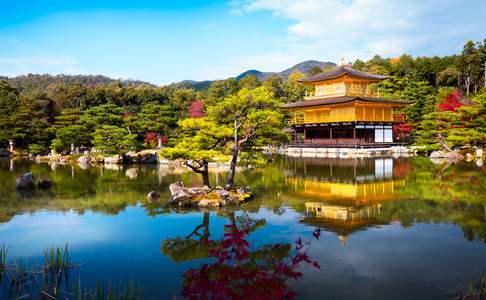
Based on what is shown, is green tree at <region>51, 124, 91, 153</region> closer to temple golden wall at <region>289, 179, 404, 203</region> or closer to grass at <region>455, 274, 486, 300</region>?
temple golden wall at <region>289, 179, 404, 203</region>

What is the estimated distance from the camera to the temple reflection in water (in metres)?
12.0

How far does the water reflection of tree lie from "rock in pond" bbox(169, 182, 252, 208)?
1.57 m

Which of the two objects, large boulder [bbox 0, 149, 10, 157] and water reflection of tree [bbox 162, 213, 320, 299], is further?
large boulder [bbox 0, 149, 10, 157]

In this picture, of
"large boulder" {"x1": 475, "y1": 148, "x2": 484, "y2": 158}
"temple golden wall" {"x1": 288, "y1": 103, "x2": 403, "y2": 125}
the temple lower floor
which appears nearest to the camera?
"large boulder" {"x1": 475, "y1": 148, "x2": 484, "y2": 158}

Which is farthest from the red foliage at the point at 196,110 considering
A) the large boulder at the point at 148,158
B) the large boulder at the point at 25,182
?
the large boulder at the point at 25,182

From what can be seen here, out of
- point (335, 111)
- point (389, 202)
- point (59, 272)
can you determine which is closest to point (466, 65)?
point (335, 111)

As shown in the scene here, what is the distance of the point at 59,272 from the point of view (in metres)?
8.23

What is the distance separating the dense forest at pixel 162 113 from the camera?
1388 inches

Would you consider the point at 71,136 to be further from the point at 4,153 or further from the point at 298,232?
the point at 298,232

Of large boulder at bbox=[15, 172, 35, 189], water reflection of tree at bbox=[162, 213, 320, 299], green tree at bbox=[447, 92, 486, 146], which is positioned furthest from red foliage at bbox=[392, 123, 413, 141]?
large boulder at bbox=[15, 172, 35, 189]

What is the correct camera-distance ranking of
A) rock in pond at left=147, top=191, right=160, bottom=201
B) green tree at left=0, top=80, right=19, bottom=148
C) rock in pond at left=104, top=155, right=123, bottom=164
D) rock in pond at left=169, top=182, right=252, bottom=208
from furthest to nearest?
green tree at left=0, top=80, right=19, bottom=148 → rock in pond at left=104, top=155, right=123, bottom=164 → rock in pond at left=147, top=191, right=160, bottom=201 → rock in pond at left=169, top=182, right=252, bottom=208

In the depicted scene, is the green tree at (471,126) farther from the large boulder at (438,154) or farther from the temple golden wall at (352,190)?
the temple golden wall at (352,190)

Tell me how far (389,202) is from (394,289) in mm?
8114

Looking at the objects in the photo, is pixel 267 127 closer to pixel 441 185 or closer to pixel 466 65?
pixel 441 185
